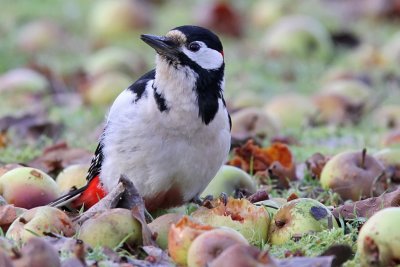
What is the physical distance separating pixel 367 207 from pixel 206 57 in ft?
3.49

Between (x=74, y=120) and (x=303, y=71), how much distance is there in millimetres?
2892

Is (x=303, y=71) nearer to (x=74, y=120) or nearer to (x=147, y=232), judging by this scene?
(x=74, y=120)

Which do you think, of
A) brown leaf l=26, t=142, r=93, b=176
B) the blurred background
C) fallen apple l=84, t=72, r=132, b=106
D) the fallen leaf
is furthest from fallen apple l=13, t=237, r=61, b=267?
fallen apple l=84, t=72, r=132, b=106

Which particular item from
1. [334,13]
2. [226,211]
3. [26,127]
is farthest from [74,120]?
[334,13]

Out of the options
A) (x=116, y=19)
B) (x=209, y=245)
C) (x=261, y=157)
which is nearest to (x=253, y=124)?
(x=261, y=157)

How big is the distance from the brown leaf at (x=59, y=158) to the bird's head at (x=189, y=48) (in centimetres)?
145

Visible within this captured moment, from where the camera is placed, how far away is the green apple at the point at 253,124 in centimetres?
696

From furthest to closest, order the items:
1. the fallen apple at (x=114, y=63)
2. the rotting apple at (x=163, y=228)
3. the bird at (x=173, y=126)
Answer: the fallen apple at (x=114, y=63), the bird at (x=173, y=126), the rotting apple at (x=163, y=228)

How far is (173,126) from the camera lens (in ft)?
15.7

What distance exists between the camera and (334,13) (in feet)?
42.0

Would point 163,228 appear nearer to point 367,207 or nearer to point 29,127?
point 367,207

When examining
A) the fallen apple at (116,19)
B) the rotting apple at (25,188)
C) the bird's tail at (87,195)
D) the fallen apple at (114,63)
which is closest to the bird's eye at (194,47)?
the bird's tail at (87,195)

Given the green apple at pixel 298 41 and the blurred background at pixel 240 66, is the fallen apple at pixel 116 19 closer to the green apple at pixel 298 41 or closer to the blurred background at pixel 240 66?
the blurred background at pixel 240 66

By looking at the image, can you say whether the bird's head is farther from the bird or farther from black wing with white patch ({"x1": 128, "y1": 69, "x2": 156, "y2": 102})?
black wing with white patch ({"x1": 128, "y1": 69, "x2": 156, "y2": 102})
